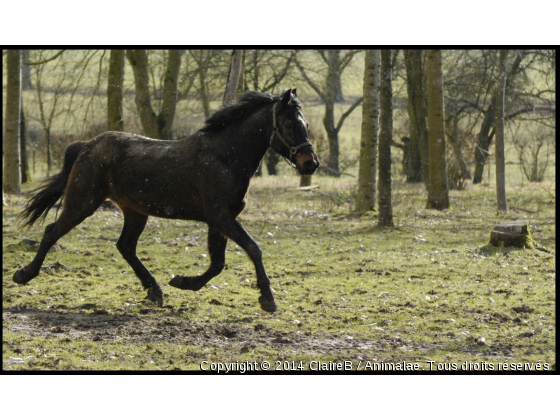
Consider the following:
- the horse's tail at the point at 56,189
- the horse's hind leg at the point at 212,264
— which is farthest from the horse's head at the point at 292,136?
the horse's tail at the point at 56,189

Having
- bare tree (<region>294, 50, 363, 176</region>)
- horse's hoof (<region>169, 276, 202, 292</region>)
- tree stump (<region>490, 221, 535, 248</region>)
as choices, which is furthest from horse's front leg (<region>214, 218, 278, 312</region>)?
bare tree (<region>294, 50, 363, 176</region>)

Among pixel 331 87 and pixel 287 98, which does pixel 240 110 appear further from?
pixel 331 87

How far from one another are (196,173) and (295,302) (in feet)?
7.67

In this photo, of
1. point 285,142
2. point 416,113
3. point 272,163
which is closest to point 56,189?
point 285,142

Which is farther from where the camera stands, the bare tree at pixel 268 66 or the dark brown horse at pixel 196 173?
the bare tree at pixel 268 66

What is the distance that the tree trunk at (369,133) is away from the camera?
15961 millimetres

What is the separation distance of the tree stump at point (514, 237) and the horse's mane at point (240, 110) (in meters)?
7.37

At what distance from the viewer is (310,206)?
19.1 m

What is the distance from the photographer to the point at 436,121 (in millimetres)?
17453

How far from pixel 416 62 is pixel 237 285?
16526mm

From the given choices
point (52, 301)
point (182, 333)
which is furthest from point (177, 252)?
point (182, 333)

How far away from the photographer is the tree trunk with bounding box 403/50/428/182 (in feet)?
76.3

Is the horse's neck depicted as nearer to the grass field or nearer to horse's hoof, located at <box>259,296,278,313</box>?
horse's hoof, located at <box>259,296,278,313</box>

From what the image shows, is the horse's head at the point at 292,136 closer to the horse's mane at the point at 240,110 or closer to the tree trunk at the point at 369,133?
the horse's mane at the point at 240,110
